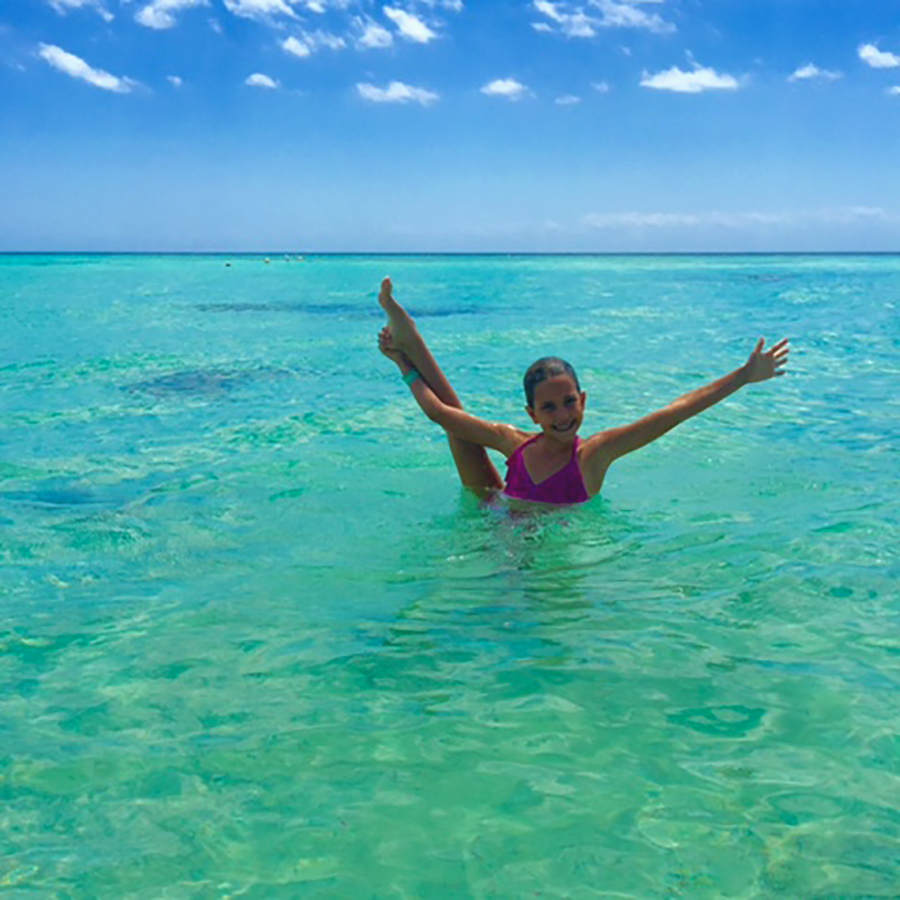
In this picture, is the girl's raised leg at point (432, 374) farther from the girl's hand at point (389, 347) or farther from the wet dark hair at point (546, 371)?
the wet dark hair at point (546, 371)

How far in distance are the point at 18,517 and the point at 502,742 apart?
4.15m

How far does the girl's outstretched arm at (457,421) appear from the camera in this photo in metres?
5.31

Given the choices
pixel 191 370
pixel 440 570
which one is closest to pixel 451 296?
pixel 191 370

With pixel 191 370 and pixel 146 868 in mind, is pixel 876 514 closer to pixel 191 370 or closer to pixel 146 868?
pixel 146 868

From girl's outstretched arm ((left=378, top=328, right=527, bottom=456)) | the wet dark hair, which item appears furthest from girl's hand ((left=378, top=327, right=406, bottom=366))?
the wet dark hair

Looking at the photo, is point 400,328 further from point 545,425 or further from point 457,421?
point 545,425

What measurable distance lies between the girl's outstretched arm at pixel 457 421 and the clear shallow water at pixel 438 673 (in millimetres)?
471

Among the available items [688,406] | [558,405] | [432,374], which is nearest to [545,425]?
[558,405]

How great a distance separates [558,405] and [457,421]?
611mm

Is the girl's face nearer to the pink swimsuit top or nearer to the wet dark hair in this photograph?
the wet dark hair

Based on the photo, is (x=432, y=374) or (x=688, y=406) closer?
(x=688, y=406)

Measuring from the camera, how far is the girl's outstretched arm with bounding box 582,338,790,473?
4973 millimetres

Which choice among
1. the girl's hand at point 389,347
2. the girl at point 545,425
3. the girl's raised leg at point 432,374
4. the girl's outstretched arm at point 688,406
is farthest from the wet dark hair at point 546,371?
the girl's hand at point 389,347

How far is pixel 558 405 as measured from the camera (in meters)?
4.98
